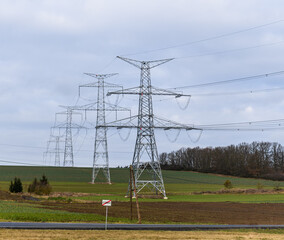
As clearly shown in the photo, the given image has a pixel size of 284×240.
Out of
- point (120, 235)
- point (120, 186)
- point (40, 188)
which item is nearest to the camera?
point (120, 235)

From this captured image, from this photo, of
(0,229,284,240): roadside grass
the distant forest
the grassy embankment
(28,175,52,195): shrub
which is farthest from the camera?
the distant forest

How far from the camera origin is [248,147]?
195125mm

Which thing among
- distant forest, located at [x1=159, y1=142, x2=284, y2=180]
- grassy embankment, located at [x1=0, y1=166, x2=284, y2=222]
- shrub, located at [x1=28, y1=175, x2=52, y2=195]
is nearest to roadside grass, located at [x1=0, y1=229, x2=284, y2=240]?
grassy embankment, located at [x1=0, y1=166, x2=284, y2=222]

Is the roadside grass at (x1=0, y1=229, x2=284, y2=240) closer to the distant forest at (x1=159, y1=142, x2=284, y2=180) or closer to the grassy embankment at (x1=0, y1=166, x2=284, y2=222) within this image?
the grassy embankment at (x1=0, y1=166, x2=284, y2=222)

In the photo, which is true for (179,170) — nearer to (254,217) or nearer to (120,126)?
(120,126)

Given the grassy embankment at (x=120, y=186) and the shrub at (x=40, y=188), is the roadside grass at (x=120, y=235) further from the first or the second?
the shrub at (x=40, y=188)

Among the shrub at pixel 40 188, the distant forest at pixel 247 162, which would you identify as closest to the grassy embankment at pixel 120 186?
the shrub at pixel 40 188

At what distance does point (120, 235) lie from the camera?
92.1ft

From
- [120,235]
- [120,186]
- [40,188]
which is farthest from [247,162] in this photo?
[120,235]

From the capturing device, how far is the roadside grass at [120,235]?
2623cm

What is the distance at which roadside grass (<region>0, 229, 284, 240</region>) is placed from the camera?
86.1ft

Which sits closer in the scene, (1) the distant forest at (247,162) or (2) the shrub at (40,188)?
(2) the shrub at (40,188)

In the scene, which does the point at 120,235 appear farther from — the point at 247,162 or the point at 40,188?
the point at 247,162

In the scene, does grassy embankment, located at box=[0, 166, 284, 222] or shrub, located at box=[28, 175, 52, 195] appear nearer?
grassy embankment, located at box=[0, 166, 284, 222]
